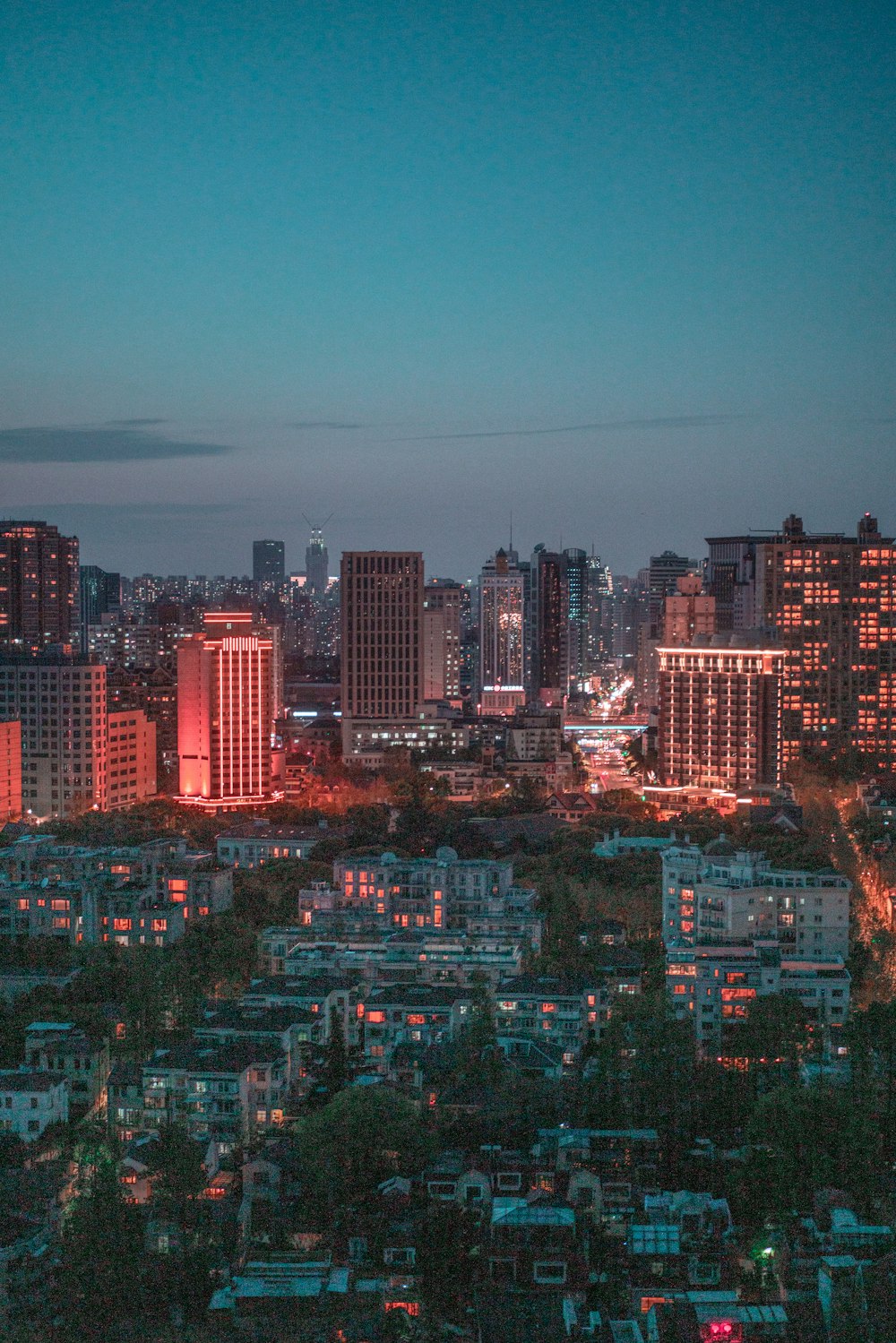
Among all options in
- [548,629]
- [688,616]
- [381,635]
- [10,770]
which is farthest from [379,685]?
[548,629]

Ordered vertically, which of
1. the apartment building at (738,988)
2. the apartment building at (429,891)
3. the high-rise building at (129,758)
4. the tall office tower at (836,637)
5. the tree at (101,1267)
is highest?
the tall office tower at (836,637)

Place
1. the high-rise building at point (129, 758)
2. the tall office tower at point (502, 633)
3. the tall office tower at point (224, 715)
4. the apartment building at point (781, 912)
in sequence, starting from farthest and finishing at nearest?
the tall office tower at point (502, 633)
the high-rise building at point (129, 758)
the tall office tower at point (224, 715)
the apartment building at point (781, 912)

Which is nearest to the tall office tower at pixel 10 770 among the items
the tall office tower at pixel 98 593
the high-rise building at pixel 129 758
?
the high-rise building at pixel 129 758

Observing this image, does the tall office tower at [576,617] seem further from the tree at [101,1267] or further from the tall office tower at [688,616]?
the tree at [101,1267]

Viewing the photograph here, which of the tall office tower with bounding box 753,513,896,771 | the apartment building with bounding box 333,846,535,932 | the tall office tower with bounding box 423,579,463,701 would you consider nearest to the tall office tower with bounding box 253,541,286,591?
the tall office tower with bounding box 423,579,463,701

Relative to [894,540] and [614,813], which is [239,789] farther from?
[894,540]

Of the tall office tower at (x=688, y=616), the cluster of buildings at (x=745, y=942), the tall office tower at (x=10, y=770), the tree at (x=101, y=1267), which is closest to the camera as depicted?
the tree at (x=101, y=1267)
